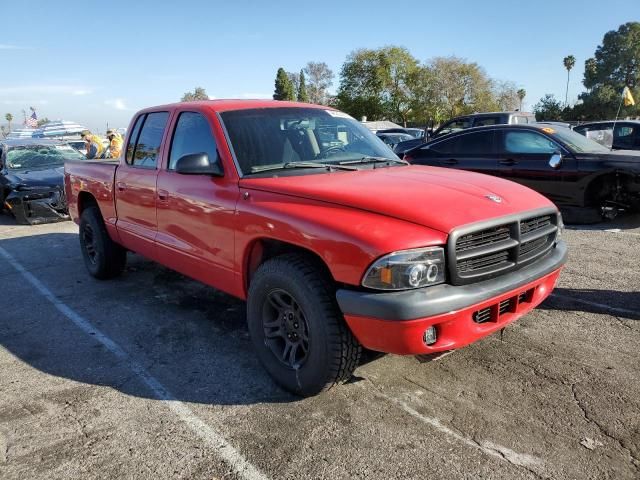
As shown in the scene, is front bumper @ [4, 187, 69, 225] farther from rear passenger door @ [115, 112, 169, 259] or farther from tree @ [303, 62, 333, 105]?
tree @ [303, 62, 333, 105]

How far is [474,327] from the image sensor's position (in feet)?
8.99

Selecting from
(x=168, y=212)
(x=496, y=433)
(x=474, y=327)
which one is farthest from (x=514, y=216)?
(x=168, y=212)

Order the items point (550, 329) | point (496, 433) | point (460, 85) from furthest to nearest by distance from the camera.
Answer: point (460, 85), point (550, 329), point (496, 433)

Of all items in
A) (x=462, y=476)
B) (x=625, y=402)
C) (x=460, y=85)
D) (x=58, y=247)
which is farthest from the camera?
(x=460, y=85)

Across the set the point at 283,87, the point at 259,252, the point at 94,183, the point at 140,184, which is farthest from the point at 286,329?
the point at 283,87

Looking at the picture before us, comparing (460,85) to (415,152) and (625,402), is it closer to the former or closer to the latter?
(415,152)

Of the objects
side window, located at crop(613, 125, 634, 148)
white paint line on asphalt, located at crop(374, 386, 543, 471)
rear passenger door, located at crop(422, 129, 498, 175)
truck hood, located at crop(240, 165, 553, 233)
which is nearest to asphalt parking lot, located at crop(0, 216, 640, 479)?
white paint line on asphalt, located at crop(374, 386, 543, 471)

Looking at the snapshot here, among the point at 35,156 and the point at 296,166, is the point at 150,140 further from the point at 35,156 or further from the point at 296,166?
the point at 35,156

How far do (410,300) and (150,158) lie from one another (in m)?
3.00

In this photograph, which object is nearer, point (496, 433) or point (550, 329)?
point (496, 433)

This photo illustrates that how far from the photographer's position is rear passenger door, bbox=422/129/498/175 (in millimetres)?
8305

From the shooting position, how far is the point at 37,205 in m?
9.33

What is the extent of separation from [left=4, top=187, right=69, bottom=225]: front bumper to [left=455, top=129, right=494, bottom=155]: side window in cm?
736

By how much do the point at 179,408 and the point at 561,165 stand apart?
21.9ft
